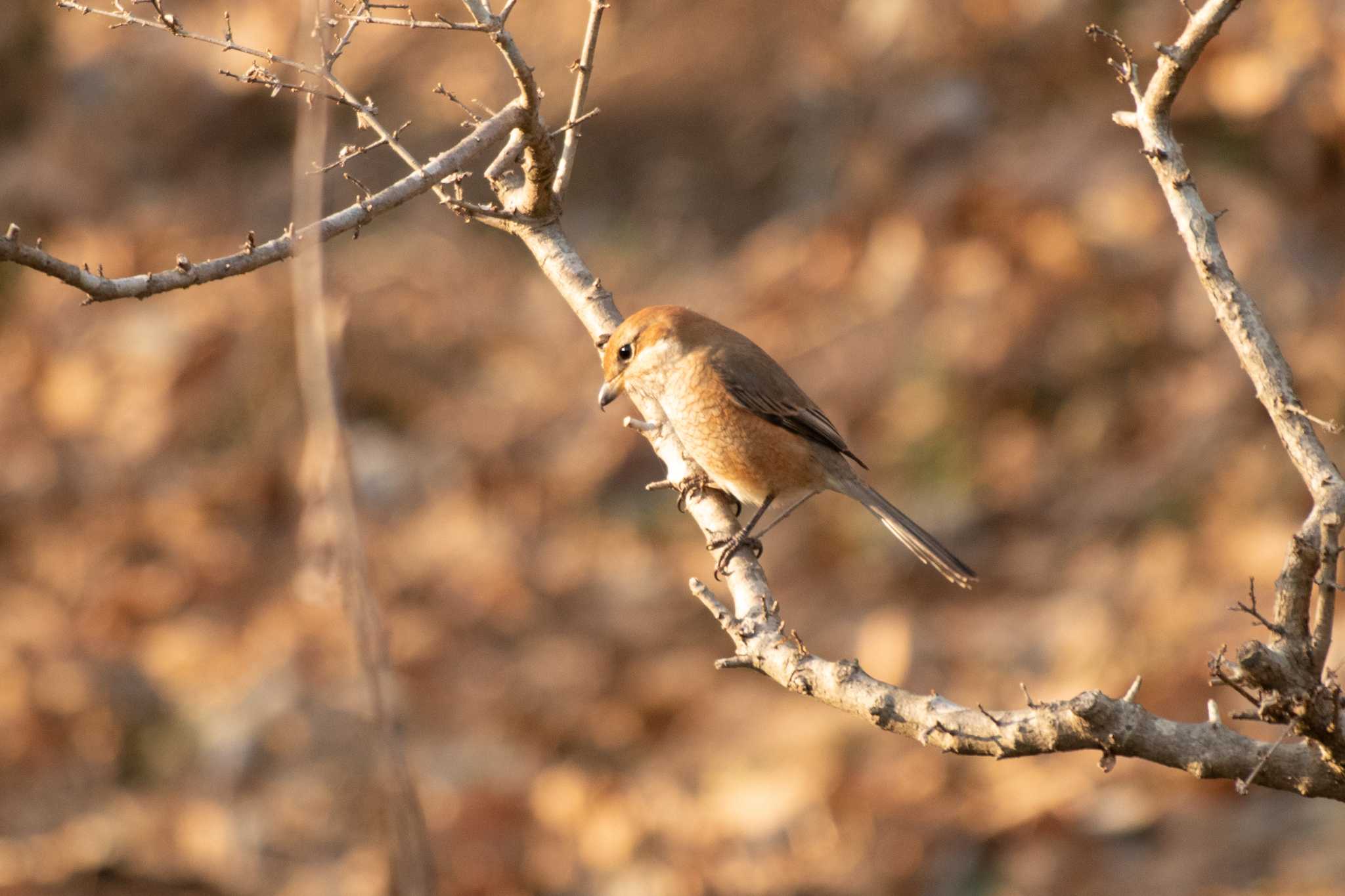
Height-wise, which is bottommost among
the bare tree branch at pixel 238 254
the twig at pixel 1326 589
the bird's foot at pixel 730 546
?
the twig at pixel 1326 589

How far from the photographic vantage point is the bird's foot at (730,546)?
3449mm

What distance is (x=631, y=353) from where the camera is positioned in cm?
432

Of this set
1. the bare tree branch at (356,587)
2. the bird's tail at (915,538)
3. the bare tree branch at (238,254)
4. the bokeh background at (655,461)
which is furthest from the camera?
the bokeh background at (655,461)

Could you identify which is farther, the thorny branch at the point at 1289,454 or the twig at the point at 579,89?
the twig at the point at 579,89

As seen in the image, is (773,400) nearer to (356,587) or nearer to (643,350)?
(643,350)

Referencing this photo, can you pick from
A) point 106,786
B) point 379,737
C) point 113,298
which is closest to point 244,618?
point 106,786

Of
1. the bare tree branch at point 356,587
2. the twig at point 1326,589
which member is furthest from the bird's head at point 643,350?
the bare tree branch at point 356,587

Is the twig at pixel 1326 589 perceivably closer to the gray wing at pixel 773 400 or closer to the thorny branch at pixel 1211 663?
the thorny branch at pixel 1211 663

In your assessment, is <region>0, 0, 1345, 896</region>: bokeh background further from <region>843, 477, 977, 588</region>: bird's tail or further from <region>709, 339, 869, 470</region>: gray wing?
<region>843, 477, 977, 588</region>: bird's tail

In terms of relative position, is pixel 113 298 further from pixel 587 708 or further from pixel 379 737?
pixel 587 708

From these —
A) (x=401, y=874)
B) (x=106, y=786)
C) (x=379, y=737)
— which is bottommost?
(x=401, y=874)

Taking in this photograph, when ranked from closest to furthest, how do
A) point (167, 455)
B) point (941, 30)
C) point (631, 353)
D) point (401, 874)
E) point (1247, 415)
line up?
1. point (401, 874)
2. point (631, 353)
3. point (1247, 415)
4. point (167, 455)
5. point (941, 30)

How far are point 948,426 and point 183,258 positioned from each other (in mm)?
5899

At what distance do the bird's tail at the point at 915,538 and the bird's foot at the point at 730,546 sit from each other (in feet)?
2.01
